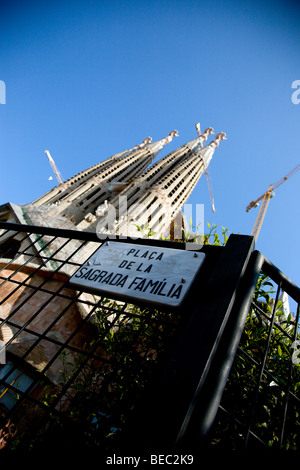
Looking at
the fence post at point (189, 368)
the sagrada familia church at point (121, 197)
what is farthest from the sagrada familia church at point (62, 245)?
the fence post at point (189, 368)

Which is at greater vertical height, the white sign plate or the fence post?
the white sign plate

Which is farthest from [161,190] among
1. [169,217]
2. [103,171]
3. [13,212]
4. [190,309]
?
[190,309]

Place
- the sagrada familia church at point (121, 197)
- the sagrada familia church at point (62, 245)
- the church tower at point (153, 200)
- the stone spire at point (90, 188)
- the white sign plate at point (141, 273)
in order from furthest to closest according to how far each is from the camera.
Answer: the stone spire at point (90, 188)
the church tower at point (153, 200)
the sagrada familia church at point (121, 197)
the sagrada familia church at point (62, 245)
the white sign plate at point (141, 273)

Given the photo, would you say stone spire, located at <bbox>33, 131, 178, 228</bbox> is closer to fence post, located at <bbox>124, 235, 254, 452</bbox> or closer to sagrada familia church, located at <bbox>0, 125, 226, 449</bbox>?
sagrada familia church, located at <bbox>0, 125, 226, 449</bbox>

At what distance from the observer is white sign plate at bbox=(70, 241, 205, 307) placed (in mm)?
1540

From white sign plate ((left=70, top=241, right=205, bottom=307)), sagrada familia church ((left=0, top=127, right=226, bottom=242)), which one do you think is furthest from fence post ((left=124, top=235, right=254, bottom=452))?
sagrada familia church ((left=0, top=127, right=226, bottom=242))

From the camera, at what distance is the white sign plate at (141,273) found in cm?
154

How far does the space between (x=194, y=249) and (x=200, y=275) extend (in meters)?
0.28

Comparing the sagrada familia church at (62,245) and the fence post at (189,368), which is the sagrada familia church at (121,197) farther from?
the fence post at (189,368)

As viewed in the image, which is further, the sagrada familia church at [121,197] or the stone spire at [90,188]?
the stone spire at [90,188]

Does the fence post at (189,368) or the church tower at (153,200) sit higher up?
the church tower at (153,200)

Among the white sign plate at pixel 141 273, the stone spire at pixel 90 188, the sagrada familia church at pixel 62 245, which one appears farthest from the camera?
the stone spire at pixel 90 188

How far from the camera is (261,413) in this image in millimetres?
2459

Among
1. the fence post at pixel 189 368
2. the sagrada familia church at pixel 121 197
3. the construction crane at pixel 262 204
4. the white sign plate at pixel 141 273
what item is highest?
the construction crane at pixel 262 204
